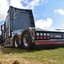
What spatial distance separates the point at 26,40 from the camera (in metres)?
10.3

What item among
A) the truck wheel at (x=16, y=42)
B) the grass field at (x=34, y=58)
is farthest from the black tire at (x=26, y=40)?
the grass field at (x=34, y=58)

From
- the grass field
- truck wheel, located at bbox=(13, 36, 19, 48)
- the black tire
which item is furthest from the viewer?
truck wheel, located at bbox=(13, 36, 19, 48)

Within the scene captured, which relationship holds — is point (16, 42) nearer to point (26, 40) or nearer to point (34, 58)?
point (26, 40)

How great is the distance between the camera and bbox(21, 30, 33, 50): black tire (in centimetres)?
996

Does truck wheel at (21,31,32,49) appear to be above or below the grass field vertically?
above

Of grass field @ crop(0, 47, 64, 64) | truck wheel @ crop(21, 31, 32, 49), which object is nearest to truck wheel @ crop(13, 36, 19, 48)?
truck wheel @ crop(21, 31, 32, 49)

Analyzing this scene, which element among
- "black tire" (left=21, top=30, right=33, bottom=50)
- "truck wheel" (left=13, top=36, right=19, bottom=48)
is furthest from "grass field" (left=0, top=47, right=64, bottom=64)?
"truck wheel" (left=13, top=36, right=19, bottom=48)

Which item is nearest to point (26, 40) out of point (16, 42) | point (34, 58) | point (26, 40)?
point (26, 40)

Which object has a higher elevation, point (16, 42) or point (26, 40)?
point (26, 40)

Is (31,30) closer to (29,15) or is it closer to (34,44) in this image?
(34,44)

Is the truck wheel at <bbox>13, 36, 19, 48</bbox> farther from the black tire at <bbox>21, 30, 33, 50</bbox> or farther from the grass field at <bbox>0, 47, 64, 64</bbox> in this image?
the grass field at <bbox>0, 47, 64, 64</bbox>

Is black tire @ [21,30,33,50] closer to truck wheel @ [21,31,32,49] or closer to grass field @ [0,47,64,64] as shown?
truck wheel @ [21,31,32,49]

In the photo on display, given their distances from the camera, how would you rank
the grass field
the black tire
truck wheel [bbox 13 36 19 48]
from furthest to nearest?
truck wheel [bbox 13 36 19 48]
the black tire
the grass field

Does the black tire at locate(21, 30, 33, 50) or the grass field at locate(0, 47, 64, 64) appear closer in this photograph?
the grass field at locate(0, 47, 64, 64)
